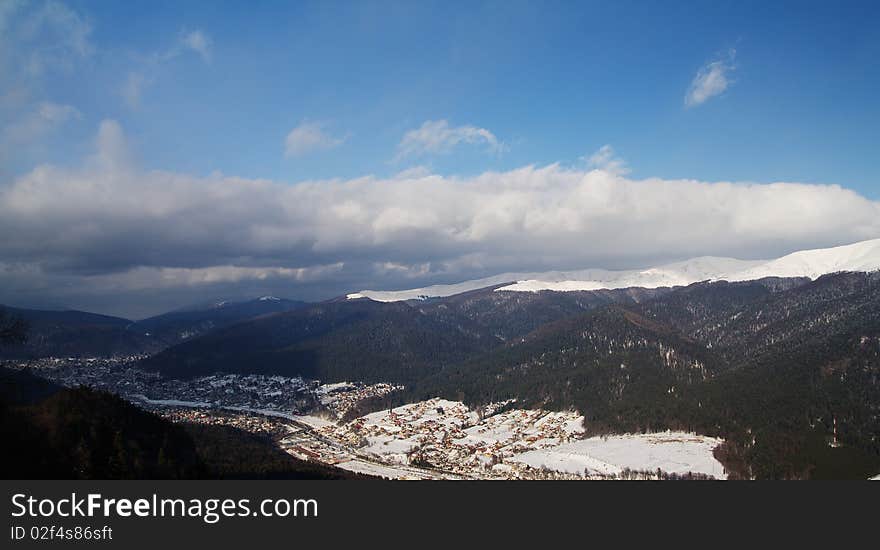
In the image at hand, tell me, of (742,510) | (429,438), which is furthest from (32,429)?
(429,438)

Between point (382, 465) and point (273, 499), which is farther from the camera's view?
point (382, 465)

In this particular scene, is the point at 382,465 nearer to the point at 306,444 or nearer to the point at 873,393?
the point at 306,444

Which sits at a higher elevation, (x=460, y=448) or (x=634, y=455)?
(x=634, y=455)

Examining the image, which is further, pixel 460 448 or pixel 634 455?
pixel 460 448

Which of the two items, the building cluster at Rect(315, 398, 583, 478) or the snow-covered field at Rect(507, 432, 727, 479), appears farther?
the building cluster at Rect(315, 398, 583, 478)

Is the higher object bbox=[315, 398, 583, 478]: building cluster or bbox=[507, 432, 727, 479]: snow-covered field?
bbox=[507, 432, 727, 479]: snow-covered field

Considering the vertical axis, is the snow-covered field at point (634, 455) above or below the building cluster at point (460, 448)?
above

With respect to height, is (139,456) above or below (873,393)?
above

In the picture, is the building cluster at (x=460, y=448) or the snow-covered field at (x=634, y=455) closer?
the snow-covered field at (x=634, y=455)
